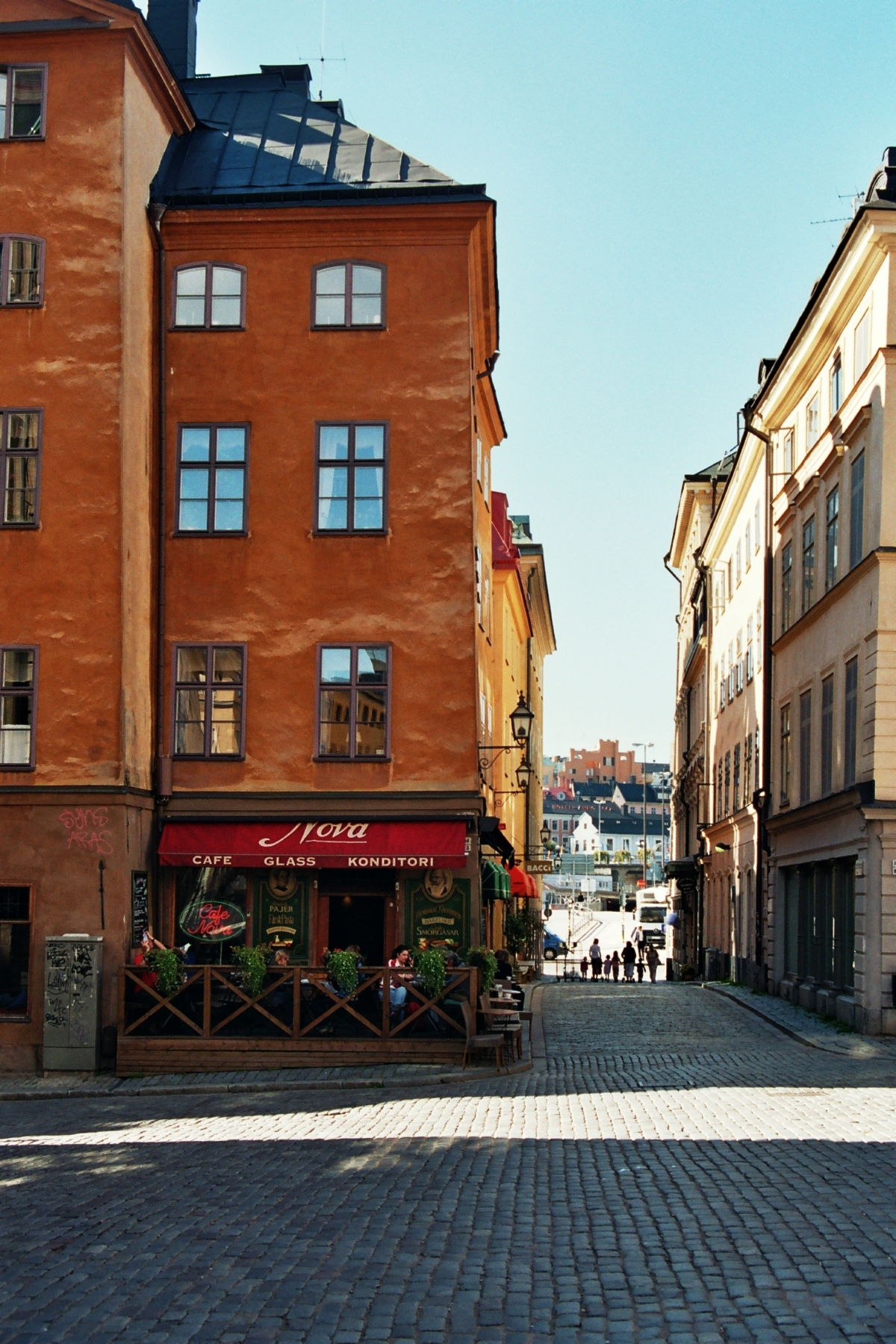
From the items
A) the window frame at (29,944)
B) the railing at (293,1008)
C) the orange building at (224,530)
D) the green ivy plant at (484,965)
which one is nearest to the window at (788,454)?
the orange building at (224,530)

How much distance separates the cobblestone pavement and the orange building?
20.4ft

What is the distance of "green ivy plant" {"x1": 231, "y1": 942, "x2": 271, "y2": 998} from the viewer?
22.6 metres

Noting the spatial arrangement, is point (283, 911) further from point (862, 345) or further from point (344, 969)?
point (862, 345)

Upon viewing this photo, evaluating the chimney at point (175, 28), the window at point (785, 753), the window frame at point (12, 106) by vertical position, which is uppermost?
the chimney at point (175, 28)

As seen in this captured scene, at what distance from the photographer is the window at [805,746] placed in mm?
34438

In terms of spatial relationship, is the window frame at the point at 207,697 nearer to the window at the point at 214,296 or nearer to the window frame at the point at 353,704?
the window frame at the point at 353,704

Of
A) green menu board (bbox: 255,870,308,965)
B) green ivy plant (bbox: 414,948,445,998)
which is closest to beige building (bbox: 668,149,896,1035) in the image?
green ivy plant (bbox: 414,948,445,998)

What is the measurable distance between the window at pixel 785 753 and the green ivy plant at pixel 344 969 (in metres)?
16.7

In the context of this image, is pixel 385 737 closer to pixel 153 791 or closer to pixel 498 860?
pixel 153 791

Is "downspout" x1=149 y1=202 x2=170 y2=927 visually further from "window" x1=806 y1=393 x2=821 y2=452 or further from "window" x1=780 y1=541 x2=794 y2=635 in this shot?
"window" x1=780 y1=541 x2=794 y2=635

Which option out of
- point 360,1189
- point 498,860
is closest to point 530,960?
point 498,860

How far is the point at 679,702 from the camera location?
8262 cm

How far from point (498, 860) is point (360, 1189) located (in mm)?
25922

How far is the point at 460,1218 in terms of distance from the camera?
447 inches
